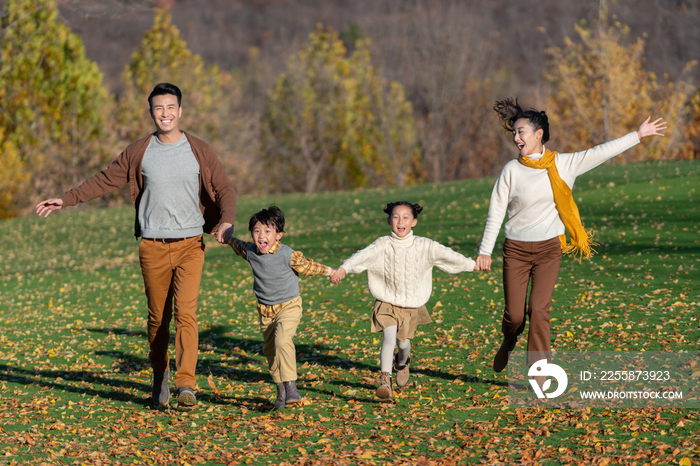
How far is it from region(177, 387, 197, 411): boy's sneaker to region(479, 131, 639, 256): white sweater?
2.82 meters

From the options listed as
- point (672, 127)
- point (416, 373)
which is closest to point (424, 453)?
point (416, 373)

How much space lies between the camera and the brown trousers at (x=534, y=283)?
20.2ft

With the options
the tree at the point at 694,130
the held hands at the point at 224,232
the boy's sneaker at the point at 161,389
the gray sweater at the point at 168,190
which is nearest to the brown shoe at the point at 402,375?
the held hands at the point at 224,232

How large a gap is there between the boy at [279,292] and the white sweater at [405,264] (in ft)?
1.37

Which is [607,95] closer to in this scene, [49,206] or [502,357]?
[502,357]

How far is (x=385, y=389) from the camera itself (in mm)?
6160

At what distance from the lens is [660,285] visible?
10.8 m

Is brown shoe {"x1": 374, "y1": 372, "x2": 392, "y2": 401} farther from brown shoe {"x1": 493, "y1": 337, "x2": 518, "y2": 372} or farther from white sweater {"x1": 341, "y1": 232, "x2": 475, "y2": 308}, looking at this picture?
brown shoe {"x1": 493, "y1": 337, "x2": 518, "y2": 372}

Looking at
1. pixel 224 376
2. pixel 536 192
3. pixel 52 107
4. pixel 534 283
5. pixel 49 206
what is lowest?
pixel 224 376

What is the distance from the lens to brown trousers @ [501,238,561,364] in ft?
20.2

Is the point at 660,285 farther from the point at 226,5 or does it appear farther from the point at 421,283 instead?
the point at 226,5

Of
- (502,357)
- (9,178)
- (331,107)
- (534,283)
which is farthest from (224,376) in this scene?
(331,107)

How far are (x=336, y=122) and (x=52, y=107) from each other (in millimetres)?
21189

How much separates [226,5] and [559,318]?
17276 centimetres
